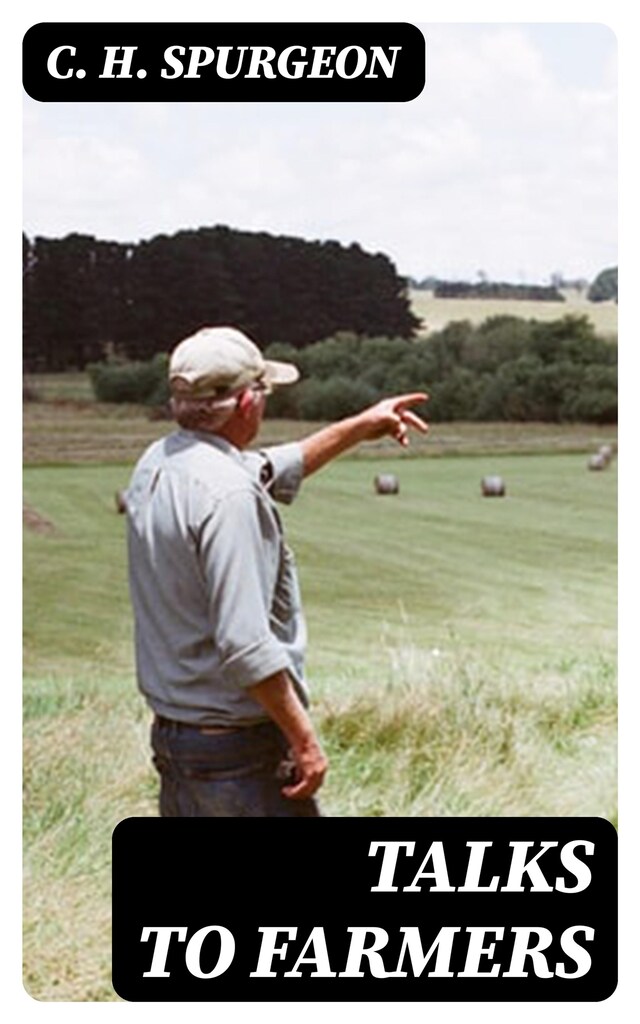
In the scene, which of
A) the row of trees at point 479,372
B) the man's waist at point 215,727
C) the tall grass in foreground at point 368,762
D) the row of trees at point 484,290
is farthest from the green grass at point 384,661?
the row of trees at point 484,290

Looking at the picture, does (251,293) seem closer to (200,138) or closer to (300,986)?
(200,138)

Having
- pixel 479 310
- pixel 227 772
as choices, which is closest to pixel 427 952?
pixel 227 772

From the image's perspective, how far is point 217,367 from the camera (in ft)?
16.7

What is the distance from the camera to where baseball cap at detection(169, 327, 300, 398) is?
5066 mm

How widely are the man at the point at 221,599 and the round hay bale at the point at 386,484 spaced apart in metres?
0.23

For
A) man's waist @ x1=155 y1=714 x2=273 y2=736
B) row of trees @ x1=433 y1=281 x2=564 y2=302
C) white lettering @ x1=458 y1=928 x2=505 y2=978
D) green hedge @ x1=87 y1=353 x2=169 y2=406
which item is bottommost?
white lettering @ x1=458 y1=928 x2=505 y2=978

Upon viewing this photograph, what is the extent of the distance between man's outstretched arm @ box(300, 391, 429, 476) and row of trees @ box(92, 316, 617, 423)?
3cm

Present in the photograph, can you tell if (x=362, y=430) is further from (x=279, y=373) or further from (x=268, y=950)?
(x=268, y=950)

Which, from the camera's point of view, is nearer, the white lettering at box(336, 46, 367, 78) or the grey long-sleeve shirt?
the grey long-sleeve shirt

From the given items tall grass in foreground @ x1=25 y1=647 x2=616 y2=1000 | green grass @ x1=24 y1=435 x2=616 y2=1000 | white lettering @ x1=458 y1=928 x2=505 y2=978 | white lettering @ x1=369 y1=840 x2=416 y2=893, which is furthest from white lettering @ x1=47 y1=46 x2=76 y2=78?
white lettering @ x1=458 y1=928 x2=505 y2=978

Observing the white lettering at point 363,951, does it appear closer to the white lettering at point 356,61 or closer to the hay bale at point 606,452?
the hay bale at point 606,452

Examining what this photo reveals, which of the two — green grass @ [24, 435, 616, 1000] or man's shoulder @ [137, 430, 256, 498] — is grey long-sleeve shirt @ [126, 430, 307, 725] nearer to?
man's shoulder @ [137, 430, 256, 498]

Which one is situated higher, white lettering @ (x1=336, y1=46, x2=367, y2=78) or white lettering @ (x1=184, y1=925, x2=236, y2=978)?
white lettering @ (x1=336, y1=46, x2=367, y2=78)
